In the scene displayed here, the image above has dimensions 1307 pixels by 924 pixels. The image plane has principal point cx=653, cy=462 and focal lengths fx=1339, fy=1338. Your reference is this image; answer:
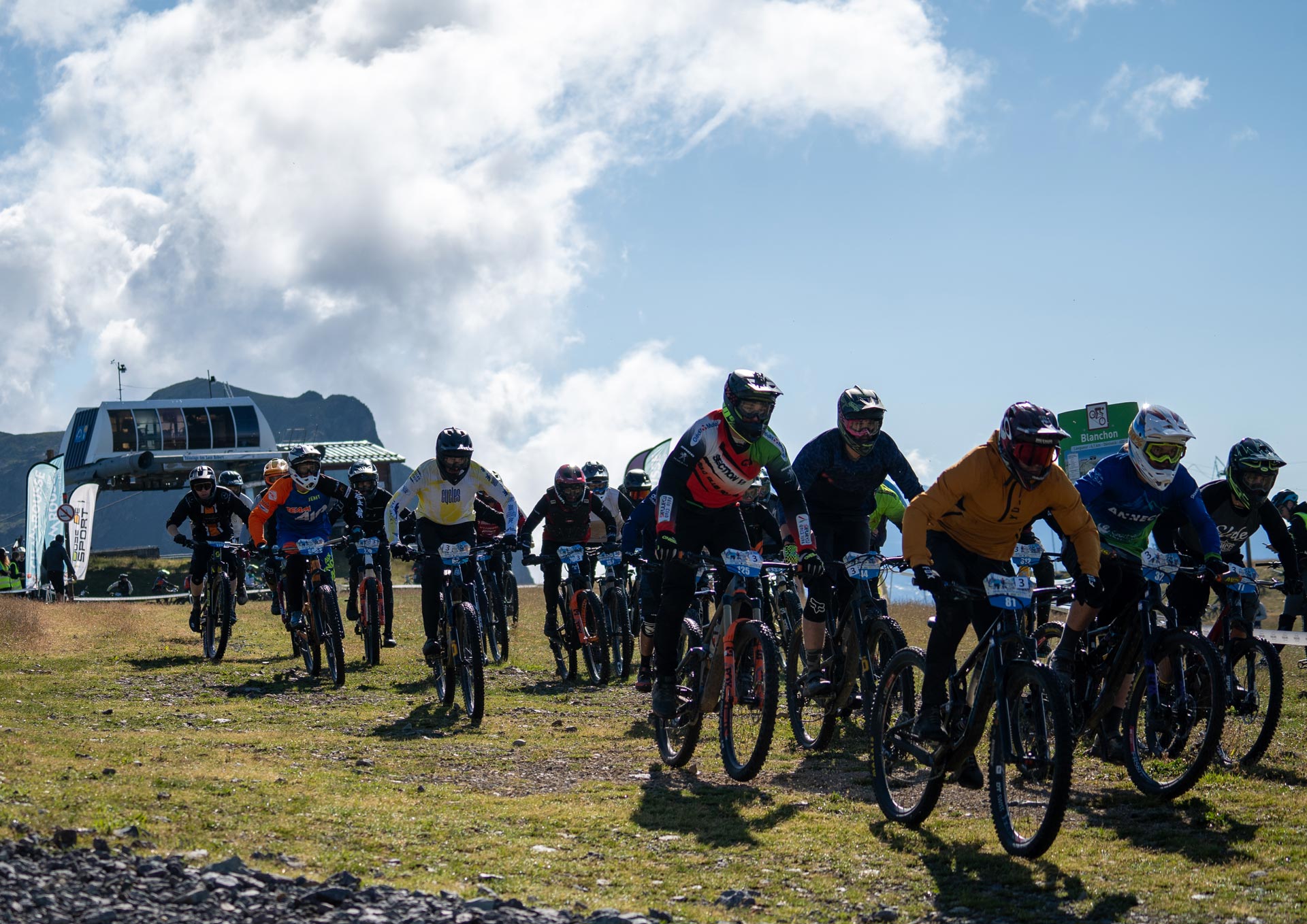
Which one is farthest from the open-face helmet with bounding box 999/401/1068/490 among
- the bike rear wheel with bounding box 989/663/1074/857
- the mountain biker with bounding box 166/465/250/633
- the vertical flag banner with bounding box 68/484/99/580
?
the vertical flag banner with bounding box 68/484/99/580

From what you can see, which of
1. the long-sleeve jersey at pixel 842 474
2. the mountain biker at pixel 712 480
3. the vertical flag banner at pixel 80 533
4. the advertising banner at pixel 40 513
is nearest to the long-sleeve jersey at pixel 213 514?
the long-sleeve jersey at pixel 842 474

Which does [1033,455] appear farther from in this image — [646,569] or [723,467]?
[646,569]

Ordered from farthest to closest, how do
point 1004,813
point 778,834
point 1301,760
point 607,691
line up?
1. point 607,691
2. point 1301,760
3. point 778,834
4. point 1004,813

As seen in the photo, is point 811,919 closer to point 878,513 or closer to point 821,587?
point 821,587

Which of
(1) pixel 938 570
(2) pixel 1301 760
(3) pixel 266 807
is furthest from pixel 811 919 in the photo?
(2) pixel 1301 760

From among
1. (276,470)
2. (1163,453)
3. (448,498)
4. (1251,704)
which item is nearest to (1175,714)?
(1251,704)

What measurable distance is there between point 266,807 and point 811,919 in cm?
333

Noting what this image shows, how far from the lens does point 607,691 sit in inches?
556

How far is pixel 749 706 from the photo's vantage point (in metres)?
8.70

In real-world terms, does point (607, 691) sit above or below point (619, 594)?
below

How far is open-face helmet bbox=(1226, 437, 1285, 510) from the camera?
9.81 m

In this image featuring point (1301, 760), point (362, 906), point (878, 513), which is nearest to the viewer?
point (362, 906)

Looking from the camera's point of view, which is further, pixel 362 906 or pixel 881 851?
pixel 881 851

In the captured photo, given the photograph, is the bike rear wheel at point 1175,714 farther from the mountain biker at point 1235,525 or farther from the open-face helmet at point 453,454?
the open-face helmet at point 453,454
